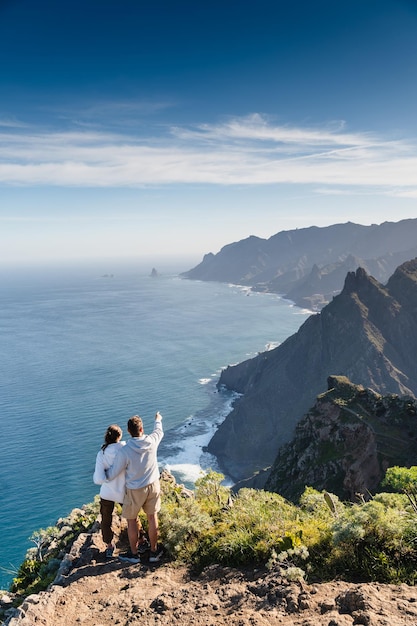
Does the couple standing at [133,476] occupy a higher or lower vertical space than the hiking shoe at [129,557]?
higher

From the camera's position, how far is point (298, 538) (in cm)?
850

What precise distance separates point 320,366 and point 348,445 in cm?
6491

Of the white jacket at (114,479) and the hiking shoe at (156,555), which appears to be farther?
the hiking shoe at (156,555)

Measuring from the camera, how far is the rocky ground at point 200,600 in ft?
21.3

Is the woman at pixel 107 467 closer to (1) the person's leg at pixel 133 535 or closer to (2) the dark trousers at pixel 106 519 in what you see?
(2) the dark trousers at pixel 106 519

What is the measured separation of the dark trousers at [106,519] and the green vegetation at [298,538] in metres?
1.28

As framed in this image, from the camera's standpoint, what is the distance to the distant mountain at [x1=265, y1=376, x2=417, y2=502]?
47.3 meters

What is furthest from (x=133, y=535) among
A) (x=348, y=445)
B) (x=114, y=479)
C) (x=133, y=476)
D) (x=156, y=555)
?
(x=348, y=445)

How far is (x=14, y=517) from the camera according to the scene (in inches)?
2373

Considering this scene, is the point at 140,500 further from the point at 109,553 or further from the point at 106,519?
the point at 109,553

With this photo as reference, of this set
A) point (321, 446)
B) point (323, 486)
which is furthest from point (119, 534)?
point (321, 446)

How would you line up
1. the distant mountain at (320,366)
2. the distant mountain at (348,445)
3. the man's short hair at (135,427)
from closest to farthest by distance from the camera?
1. the man's short hair at (135,427)
2. the distant mountain at (348,445)
3. the distant mountain at (320,366)

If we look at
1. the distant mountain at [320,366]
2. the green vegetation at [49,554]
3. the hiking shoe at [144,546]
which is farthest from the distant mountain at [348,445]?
the hiking shoe at [144,546]

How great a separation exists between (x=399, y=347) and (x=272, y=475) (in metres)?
79.5
